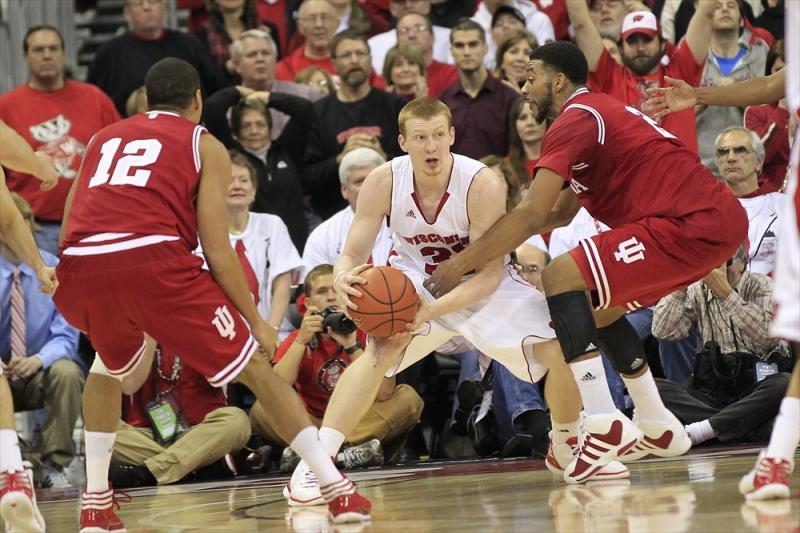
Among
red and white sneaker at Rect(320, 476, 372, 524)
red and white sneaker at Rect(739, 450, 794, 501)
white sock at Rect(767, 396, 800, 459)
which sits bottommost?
red and white sneaker at Rect(320, 476, 372, 524)

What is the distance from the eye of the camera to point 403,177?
608 centimetres

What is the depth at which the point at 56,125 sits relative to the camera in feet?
32.8

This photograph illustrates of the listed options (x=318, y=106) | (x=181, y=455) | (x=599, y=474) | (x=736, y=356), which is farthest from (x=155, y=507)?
(x=318, y=106)

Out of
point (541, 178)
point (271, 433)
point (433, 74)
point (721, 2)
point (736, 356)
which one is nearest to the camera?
point (541, 178)

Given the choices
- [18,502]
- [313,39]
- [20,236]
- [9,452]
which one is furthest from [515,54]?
[18,502]

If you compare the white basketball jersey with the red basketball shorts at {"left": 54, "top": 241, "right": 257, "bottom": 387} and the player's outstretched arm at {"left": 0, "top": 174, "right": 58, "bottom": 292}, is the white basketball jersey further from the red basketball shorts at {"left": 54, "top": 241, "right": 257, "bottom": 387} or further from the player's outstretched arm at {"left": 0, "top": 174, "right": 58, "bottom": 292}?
the player's outstretched arm at {"left": 0, "top": 174, "right": 58, "bottom": 292}

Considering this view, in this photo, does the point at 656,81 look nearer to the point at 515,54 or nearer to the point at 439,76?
the point at 515,54

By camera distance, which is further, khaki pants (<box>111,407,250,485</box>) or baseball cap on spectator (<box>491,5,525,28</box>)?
baseball cap on spectator (<box>491,5,525,28</box>)

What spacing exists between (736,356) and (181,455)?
3533 millimetres

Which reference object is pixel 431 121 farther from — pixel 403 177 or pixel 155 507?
pixel 155 507

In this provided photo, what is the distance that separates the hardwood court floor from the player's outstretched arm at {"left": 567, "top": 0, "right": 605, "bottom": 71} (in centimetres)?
325

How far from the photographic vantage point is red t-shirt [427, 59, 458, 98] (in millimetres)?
10945

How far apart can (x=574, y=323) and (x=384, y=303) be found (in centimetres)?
84

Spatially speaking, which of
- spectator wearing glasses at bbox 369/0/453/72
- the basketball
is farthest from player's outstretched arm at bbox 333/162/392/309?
spectator wearing glasses at bbox 369/0/453/72
